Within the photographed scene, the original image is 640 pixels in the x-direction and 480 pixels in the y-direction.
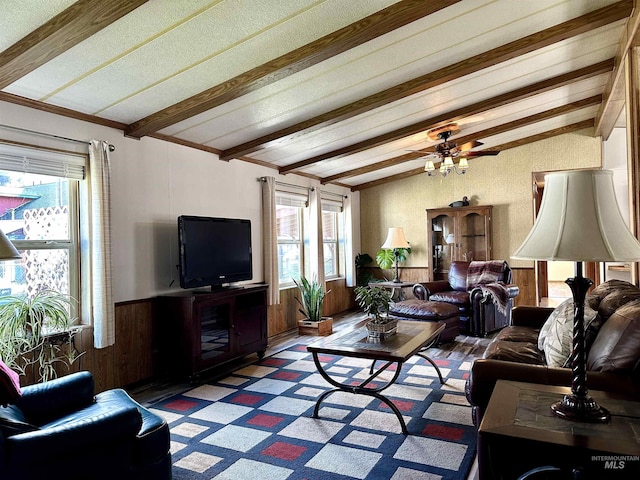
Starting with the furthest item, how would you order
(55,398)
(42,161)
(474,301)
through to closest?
1. (474,301)
2. (42,161)
3. (55,398)

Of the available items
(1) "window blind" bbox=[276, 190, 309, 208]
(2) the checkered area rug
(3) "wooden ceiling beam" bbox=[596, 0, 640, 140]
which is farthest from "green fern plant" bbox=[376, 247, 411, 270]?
(2) the checkered area rug

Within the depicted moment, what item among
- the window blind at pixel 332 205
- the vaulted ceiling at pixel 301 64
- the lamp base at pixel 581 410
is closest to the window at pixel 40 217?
the vaulted ceiling at pixel 301 64

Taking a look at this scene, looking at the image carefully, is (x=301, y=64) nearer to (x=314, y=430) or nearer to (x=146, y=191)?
(x=146, y=191)

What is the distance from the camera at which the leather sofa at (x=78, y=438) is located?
1.73 metres

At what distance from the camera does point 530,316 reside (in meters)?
3.95

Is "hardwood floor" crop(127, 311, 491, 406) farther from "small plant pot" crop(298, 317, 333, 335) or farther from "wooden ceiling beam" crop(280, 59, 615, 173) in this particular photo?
"wooden ceiling beam" crop(280, 59, 615, 173)

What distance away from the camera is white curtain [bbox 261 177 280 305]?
5707mm

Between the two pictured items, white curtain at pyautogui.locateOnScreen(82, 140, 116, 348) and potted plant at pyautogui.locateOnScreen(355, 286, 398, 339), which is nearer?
potted plant at pyautogui.locateOnScreen(355, 286, 398, 339)

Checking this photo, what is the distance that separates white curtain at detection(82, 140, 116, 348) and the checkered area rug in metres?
0.78

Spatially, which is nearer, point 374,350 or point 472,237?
point 374,350

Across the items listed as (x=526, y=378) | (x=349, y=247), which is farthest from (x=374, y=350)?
(x=349, y=247)

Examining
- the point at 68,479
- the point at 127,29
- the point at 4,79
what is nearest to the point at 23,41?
the point at 4,79

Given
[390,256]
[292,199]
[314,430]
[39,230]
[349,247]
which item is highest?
[292,199]

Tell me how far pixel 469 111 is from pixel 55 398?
4.76 meters
